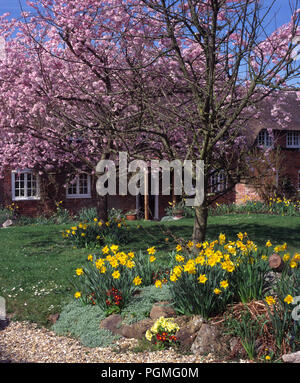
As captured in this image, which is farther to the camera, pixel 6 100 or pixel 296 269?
pixel 6 100

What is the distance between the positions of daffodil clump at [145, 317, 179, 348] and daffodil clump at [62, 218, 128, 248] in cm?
563

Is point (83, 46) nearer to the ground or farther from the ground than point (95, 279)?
farther from the ground

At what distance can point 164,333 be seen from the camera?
4.77 meters

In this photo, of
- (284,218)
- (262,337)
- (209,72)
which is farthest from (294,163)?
(262,337)

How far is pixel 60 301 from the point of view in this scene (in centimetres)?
652

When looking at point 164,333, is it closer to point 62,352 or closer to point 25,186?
point 62,352

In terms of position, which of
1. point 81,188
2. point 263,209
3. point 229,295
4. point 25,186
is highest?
point 25,186

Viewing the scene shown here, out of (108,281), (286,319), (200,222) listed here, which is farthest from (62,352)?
(200,222)

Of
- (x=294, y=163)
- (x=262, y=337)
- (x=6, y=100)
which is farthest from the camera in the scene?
(x=294, y=163)

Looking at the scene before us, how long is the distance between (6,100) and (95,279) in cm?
774

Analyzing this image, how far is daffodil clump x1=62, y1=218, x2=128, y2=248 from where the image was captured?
10523mm

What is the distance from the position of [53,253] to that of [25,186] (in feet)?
34.2

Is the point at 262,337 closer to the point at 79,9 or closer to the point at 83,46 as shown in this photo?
the point at 83,46

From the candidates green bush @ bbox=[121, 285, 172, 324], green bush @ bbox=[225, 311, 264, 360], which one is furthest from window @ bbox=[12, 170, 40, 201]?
green bush @ bbox=[225, 311, 264, 360]
